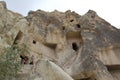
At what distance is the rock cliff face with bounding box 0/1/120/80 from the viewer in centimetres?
1502

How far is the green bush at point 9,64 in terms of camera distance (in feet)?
19.2

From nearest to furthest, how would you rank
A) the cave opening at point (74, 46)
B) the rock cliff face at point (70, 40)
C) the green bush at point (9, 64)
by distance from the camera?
the green bush at point (9, 64), the rock cliff face at point (70, 40), the cave opening at point (74, 46)

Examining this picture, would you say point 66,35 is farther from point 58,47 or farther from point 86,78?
point 86,78

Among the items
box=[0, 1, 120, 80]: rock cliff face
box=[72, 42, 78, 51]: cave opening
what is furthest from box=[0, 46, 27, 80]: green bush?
box=[72, 42, 78, 51]: cave opening

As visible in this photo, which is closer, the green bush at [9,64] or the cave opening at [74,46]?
the green bush at [9,64]

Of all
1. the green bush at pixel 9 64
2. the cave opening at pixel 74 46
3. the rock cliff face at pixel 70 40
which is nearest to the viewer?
the green bush at pixel 9 64

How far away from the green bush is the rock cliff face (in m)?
6.32

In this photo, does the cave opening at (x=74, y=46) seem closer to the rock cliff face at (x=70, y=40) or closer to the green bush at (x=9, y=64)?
the rock cliff face at (x=70, y=40)

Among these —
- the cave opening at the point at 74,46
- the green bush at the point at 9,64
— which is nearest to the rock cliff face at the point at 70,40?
the cave opening at the point at 74,46

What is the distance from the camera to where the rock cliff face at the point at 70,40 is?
1502 centimetres

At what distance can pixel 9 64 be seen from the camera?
614cm

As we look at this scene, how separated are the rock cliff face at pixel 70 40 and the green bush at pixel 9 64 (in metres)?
6.32

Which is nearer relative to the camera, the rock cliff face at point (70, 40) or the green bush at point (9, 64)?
the green bush at point (9, 64)

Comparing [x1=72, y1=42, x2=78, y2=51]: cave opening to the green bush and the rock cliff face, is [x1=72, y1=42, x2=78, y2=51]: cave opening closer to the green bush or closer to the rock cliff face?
the rock cliff face
